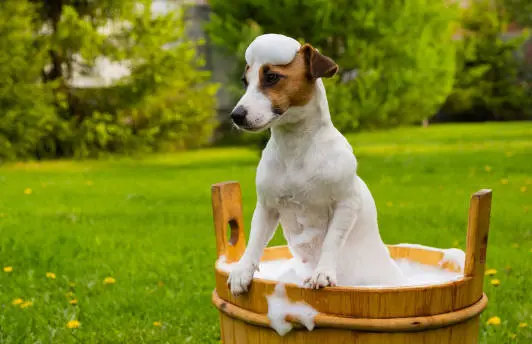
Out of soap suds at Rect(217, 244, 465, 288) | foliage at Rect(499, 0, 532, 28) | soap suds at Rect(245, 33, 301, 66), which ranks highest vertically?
foliage at Rect(499, 0, 532, 28)

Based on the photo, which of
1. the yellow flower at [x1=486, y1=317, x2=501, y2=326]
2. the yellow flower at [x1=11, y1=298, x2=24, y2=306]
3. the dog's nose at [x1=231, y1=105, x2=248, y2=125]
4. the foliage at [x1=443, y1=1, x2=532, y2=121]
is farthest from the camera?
the foliage at [x1=443, y1=1, x2=532, y2=121]

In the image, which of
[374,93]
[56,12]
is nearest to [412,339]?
[374,93]

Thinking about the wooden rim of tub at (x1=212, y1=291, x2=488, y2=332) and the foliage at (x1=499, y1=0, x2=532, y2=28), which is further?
the foliage at (x1=499, y1=0, x2=532, y2=28)

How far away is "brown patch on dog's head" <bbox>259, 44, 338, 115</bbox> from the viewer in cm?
201

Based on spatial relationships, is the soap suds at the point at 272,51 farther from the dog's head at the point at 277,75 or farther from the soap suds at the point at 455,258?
the soap suds at the point at 455,258

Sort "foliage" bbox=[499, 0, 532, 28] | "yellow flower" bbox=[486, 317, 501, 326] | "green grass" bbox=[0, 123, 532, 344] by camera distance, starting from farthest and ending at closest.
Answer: "foliage" bbox=[499, 0, 532, 28]
"green grass" bbox=[0, 123, 532, 344]
"yellow flower" bbox=[486, 317, 501, 326]

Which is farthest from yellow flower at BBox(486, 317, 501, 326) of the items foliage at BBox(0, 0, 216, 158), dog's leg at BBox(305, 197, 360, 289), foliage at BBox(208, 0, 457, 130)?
foliage at BBox(0, 0, 216, 158)

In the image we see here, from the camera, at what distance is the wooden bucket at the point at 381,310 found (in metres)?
1.97

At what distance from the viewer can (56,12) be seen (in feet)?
45.0

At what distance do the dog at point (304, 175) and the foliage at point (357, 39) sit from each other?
329 inches

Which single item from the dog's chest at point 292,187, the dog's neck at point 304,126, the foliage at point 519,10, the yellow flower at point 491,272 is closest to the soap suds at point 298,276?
the dog's chest at point 292,187

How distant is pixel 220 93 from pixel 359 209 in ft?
53.6

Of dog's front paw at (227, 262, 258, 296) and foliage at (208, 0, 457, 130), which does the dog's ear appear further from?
foliage at (208, 0, 457, 130)

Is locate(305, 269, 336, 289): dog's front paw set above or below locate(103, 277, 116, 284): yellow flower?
above
